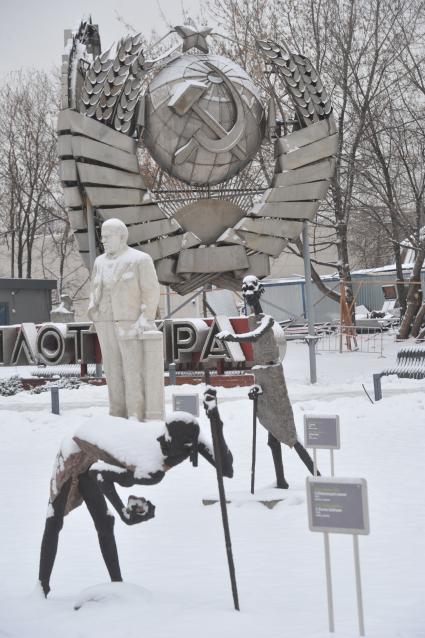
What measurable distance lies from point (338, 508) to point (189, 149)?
1191 cm

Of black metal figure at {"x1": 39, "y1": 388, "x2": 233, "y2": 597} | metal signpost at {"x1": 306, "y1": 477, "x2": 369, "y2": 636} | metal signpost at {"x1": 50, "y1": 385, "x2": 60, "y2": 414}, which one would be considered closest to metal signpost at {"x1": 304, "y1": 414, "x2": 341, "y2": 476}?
black metal figure at {"x1": 39, "y1": 388, "x2": 233, "y2": 597}

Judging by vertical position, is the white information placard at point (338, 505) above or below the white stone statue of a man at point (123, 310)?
below

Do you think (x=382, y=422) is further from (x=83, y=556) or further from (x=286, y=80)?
(x=286, y=80)

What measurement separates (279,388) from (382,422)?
4.18 meters

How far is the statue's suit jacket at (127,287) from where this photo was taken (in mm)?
7945

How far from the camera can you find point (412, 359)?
61.0 feet

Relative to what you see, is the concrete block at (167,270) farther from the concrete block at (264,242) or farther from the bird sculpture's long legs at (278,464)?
the bird sculpture's long legs at (278,464)

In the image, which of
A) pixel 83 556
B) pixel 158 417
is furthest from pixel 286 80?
pixel 83 556

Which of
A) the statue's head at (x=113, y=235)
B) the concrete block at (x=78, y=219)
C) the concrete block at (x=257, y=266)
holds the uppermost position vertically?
the concrete block at (x=78, y=219)

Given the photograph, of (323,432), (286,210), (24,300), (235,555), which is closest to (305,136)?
(286,210)

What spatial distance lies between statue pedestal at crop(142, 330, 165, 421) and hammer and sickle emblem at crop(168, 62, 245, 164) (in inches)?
348

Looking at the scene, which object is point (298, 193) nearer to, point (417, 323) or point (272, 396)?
point (272, 396)

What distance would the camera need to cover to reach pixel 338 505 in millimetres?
5445

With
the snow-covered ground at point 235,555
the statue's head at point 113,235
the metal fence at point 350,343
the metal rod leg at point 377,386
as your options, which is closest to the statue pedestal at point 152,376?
the statue's head at point 113,235
